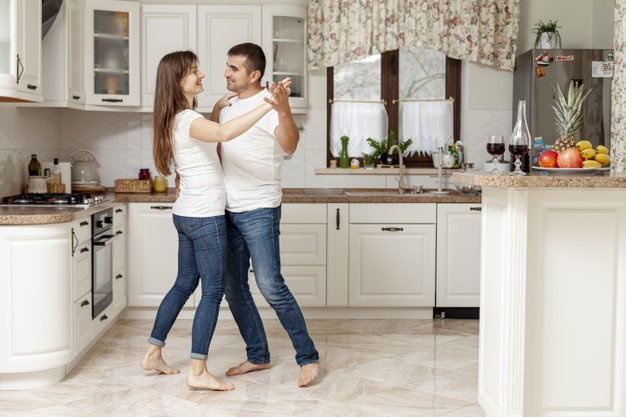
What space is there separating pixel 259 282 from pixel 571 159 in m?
1.42

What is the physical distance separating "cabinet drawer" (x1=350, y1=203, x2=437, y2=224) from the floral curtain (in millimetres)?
1110

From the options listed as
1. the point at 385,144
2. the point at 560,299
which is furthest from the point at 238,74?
the point at 385,144

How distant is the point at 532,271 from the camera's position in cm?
287

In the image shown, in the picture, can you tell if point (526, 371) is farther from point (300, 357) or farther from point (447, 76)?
point (447, 76)

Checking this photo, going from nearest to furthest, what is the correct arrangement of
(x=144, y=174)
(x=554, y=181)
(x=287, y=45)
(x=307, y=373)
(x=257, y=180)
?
(x=554, y=181) → (x=257, y=180) → (x=307, y=373) → (x=287, y=45) → (x=144, y=174)

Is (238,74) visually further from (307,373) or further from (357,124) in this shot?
(357,124)

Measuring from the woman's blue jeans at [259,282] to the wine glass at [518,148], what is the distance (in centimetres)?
112

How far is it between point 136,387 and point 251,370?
0.56 m

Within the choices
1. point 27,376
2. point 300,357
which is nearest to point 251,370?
point 300,357

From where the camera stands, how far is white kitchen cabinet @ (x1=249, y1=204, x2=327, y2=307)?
5.10 m

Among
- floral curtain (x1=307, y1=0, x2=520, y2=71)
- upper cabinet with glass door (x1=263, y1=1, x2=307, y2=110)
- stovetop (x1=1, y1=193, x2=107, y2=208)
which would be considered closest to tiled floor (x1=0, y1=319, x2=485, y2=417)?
stovetop (x1=1, y1=193, x2=107, y2=208)

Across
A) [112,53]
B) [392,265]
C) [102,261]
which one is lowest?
[392,265]

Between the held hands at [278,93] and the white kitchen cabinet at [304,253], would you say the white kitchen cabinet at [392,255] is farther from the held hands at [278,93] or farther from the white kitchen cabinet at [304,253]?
the held hands at [278,93]

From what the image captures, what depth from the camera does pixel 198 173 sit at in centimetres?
351
